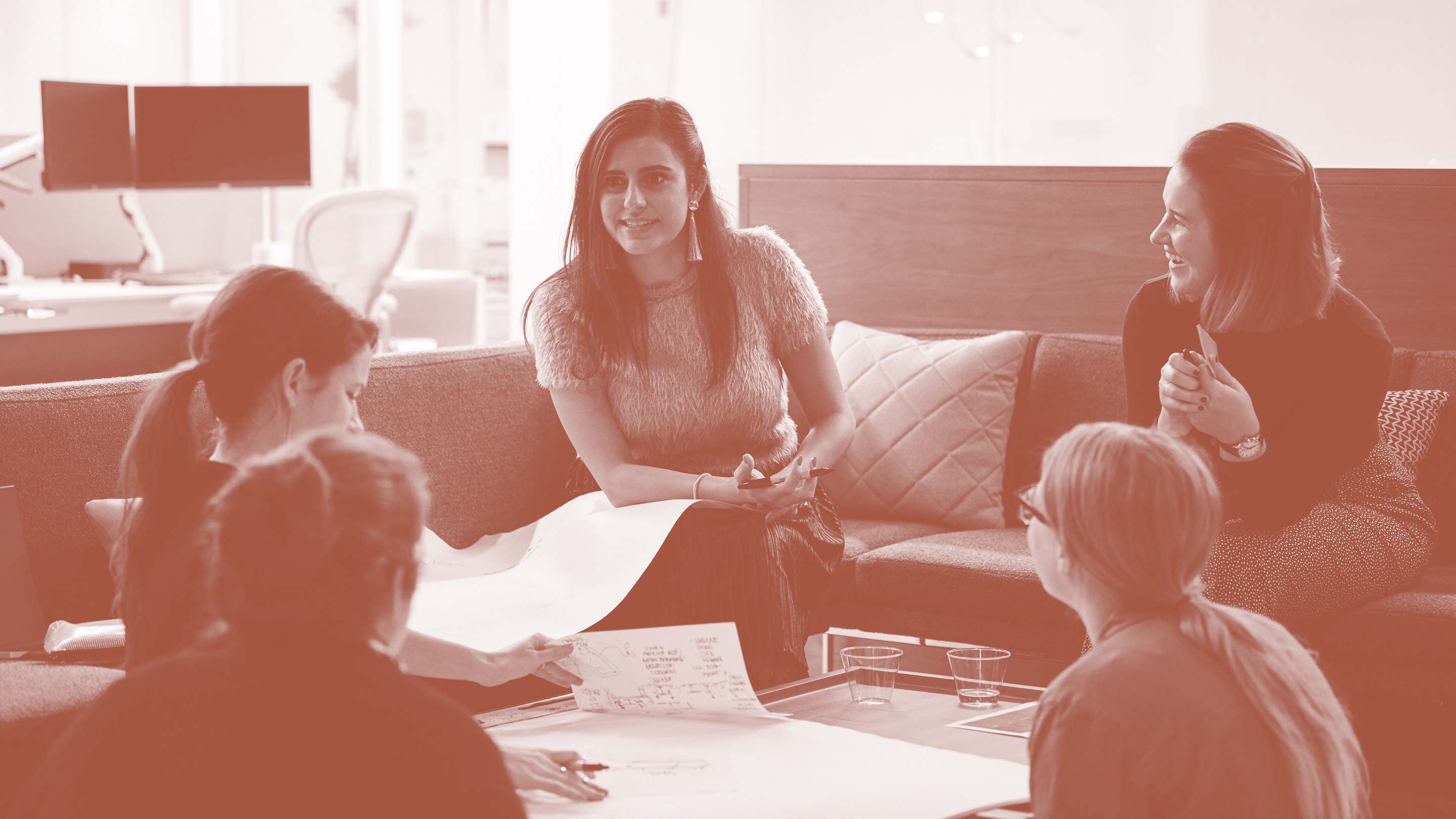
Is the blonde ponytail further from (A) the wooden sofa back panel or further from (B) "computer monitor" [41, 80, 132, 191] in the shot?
(B) "computer monitor" [41, 80, 132, 191]

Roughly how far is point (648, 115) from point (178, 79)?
19.0ft

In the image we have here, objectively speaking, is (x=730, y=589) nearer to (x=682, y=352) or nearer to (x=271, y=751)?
(x=682, y=352)

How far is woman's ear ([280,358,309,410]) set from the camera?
1.70 m

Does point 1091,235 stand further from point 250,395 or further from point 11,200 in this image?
point 11,200

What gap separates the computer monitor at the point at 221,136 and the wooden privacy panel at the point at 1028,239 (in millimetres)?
2629

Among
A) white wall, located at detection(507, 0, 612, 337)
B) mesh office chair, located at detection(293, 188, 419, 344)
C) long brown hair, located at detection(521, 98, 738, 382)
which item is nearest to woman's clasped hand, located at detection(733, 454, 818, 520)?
long brown hair, located at detection(521, 98, 738, 382)

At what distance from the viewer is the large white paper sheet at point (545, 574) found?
2148mm

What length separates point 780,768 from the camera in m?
1.70

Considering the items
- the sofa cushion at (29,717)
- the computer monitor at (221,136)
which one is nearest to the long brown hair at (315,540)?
the sofa cushion at (29,717)

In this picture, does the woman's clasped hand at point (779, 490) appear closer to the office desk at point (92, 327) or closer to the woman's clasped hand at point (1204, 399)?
the woman's clasped hand at point (1204, 399)

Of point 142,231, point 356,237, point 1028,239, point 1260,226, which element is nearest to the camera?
point 1260,226

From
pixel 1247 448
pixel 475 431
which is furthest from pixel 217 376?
pixel 1247 448

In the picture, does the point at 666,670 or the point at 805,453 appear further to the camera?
the point at 805,453

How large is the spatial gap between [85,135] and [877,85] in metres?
2.77
